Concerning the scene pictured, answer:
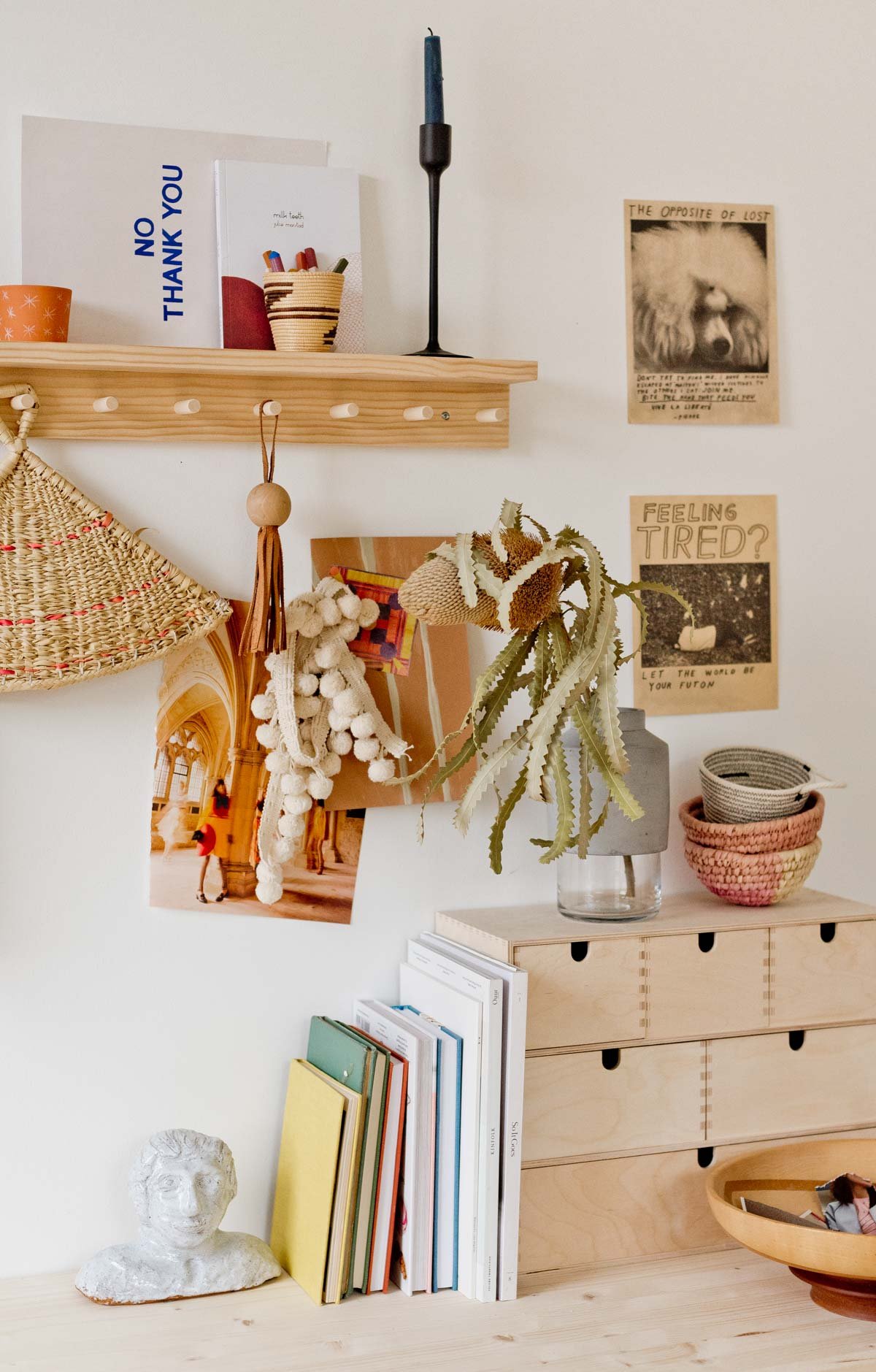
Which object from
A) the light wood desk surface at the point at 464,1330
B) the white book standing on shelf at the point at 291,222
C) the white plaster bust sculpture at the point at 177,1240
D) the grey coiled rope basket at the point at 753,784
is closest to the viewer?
the light wood desk surface at the point at 464,1330

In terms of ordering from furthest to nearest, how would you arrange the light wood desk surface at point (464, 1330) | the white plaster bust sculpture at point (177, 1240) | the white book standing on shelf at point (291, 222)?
the white book standing on shelf at point (291, 222), the white plaster bust sculpture at point (177, 1240), the light wood desk surface at point (464, 1330)

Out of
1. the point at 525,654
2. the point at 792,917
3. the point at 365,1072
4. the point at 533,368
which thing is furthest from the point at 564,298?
the point at 365,1072

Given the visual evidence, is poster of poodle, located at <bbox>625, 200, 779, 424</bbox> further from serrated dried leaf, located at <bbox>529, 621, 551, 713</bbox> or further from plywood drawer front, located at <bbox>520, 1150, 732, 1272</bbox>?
plywood drawer front, located at <bbox>520, 1150, 732, 1272</bbox>

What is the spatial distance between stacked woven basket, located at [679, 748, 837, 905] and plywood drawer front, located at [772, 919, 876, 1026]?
62mm

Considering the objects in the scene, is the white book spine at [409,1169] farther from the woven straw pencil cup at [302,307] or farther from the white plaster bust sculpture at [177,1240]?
the woven straw pencil cup at [302,307]

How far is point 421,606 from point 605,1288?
664mm

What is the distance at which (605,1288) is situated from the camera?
129 cm

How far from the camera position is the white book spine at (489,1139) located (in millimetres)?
1255

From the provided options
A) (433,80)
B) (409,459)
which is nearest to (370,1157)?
(409,459)

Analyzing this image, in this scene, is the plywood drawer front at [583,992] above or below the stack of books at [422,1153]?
above

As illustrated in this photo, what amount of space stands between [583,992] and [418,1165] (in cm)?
23

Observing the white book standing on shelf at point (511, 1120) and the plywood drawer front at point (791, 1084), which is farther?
the plywood drawer front at point (791, 1084)

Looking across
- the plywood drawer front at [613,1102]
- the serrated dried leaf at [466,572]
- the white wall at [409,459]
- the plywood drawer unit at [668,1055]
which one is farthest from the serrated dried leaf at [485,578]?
the plywood drawer front at [613,1102]

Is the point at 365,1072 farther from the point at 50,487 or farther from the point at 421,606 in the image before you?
the point at 50,487
